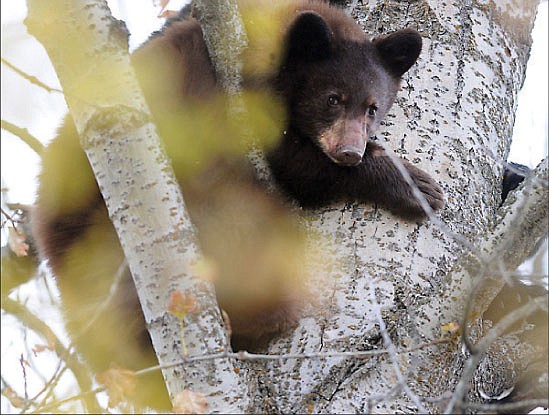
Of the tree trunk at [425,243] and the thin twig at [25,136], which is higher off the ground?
the thin twig at [25,136]

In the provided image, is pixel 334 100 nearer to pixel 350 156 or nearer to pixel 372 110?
pixel 372 110

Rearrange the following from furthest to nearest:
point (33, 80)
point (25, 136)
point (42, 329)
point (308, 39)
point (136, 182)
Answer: point (308, 39) < point (25, 136) < point (42, 329) < point (33, 80) < point (136, 182)

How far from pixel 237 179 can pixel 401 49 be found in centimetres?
139

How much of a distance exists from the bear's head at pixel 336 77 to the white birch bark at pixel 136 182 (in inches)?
72.8

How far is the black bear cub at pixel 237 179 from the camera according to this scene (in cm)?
441

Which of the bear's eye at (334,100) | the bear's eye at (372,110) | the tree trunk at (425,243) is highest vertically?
the bear's eye at (334,100)

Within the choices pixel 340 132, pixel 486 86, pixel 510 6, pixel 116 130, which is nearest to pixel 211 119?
pixel 340 132

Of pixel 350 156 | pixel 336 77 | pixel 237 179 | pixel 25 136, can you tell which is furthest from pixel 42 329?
pixel 336 77

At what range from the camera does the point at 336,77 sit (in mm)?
5164

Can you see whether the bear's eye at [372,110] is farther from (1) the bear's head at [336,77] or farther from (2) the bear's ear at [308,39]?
(2) the bear's ear at [308,39]

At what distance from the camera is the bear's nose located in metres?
4.55

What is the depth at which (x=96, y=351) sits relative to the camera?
4633 millimetres

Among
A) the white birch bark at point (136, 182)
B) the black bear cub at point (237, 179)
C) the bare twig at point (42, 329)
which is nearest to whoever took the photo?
the white birch bark at point (136, 182)

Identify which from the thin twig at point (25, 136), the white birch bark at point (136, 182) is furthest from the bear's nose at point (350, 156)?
the thin twig at point (25, 136)
